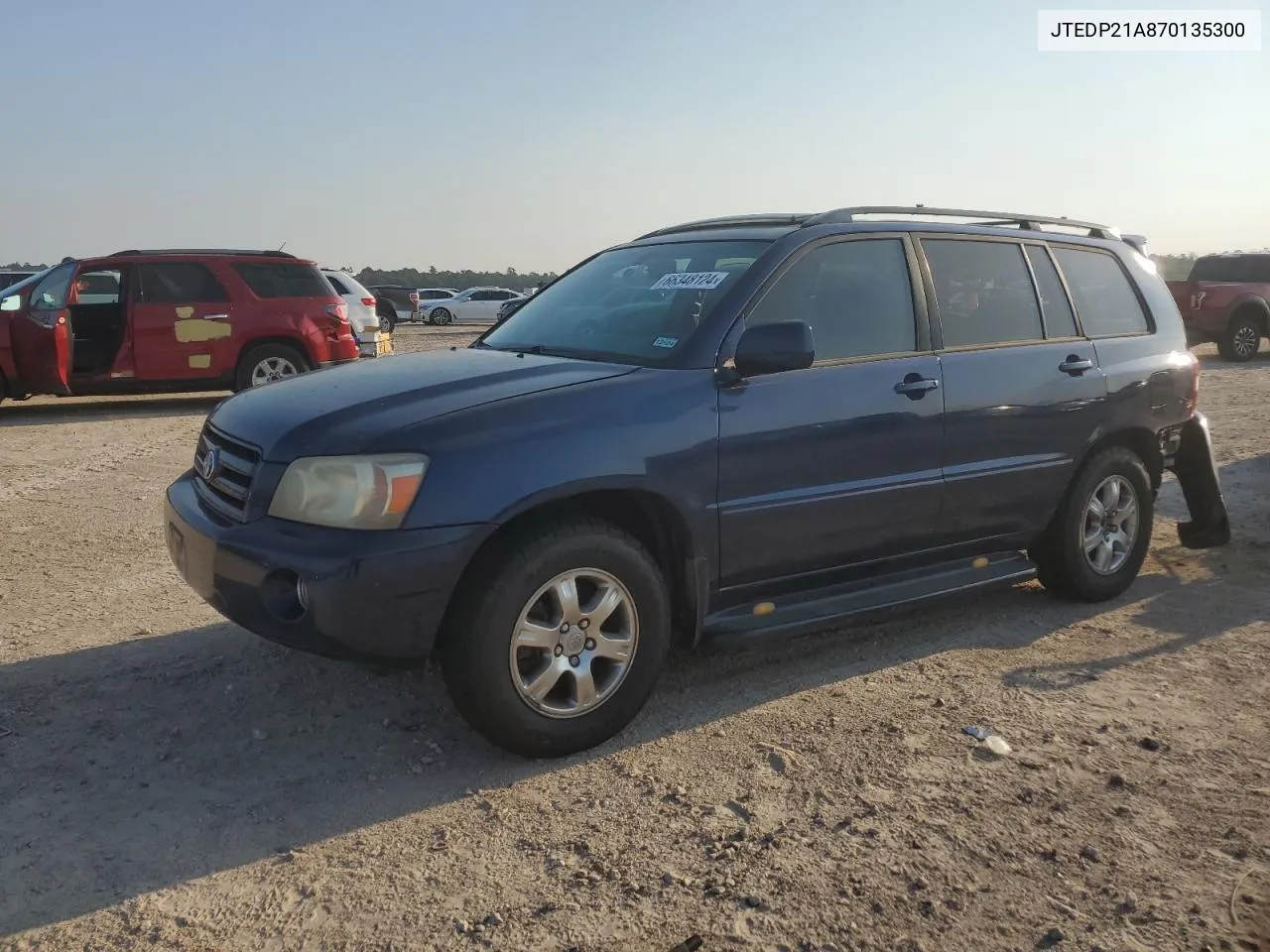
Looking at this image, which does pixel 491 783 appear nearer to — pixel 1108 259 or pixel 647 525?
pixel 647 525

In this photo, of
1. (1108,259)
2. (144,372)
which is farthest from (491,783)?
(144,372)

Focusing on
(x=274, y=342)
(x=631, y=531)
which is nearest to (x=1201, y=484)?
(x=631, y=531)

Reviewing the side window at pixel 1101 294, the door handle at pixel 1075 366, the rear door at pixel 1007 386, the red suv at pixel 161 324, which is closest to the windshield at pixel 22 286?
the red suv at pixel 161 324

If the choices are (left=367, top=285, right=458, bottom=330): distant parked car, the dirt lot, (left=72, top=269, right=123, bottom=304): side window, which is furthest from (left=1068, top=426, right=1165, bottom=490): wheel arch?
(left=367, top=285, right=458, bottom=330): distant parked car

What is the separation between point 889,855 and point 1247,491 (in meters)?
6.21

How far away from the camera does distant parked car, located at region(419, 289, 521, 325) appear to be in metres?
40.6

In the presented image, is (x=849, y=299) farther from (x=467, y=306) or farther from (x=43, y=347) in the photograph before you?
(x=467, y=306)

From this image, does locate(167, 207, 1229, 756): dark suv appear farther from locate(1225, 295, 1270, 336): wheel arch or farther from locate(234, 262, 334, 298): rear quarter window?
locate(1225, 295, 1270, 336): wheel arch

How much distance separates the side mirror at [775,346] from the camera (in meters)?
3.61

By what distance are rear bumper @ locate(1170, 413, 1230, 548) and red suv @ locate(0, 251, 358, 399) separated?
8.87 meters

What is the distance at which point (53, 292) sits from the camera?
1124cm

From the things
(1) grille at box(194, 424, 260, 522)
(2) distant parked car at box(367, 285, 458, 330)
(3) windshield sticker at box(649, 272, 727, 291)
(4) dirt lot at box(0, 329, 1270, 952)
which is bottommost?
(4) dirt lot at box(0, 329, 1270, 952)

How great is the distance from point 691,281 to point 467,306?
39031mm

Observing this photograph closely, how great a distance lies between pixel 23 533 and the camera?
243 inches
